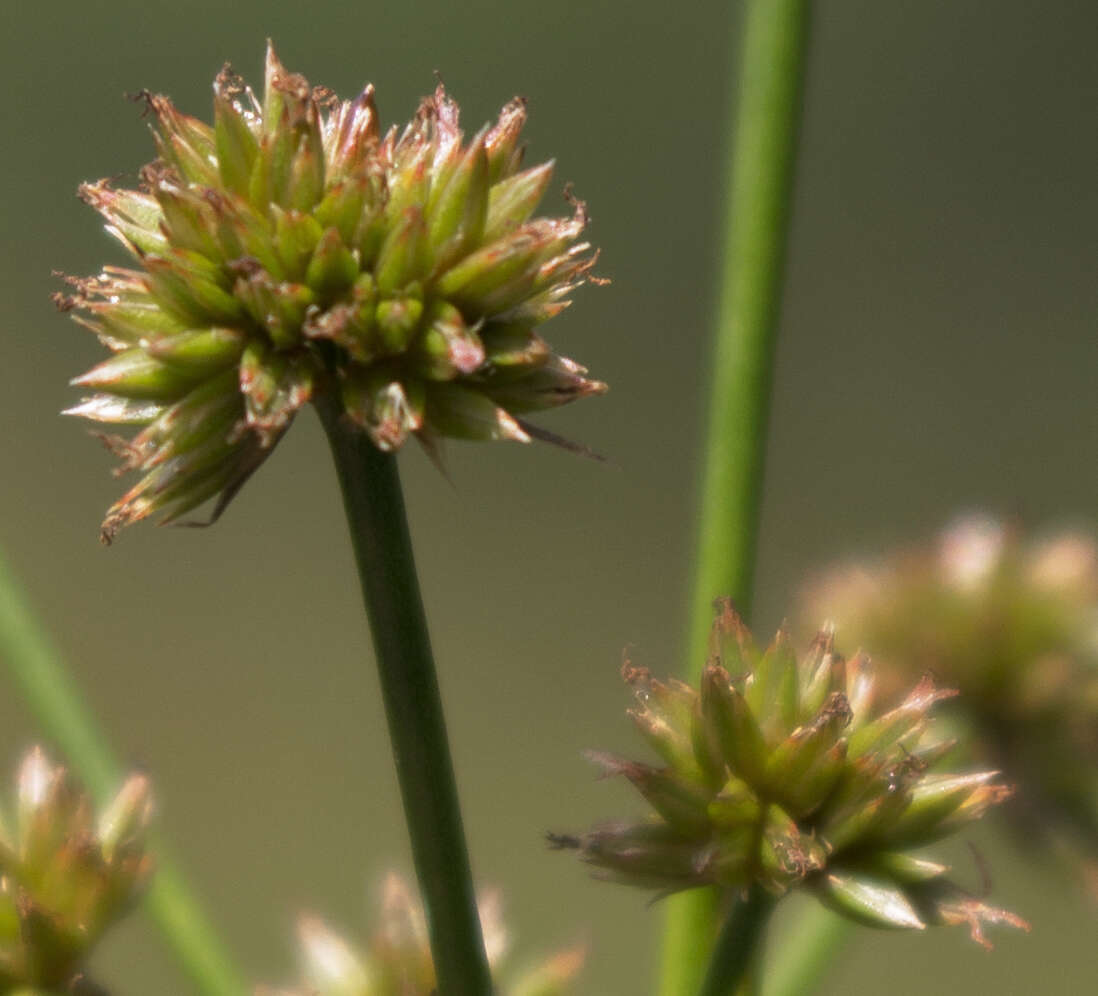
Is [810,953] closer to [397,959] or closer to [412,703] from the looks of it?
[397,959]

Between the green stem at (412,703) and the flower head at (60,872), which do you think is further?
the flower head at (60,872)

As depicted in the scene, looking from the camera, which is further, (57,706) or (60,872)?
(57,706)

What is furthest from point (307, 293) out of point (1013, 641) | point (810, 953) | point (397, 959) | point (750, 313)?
point (1013, 641)

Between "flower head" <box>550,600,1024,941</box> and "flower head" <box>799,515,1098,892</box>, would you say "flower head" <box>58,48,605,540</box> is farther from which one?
"flower head" <box>799,515,1098,892</box>

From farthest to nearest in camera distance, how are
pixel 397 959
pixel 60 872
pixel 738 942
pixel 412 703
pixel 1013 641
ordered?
pixel 1013 641, pixel 397 959, pixel 60 872, pixel 738 942, pixel 412 703

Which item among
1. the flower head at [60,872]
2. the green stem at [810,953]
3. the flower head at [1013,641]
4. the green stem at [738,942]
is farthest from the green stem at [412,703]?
the flower head at [1013,641]

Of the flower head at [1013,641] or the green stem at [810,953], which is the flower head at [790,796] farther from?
the flower head at [1013,641]
